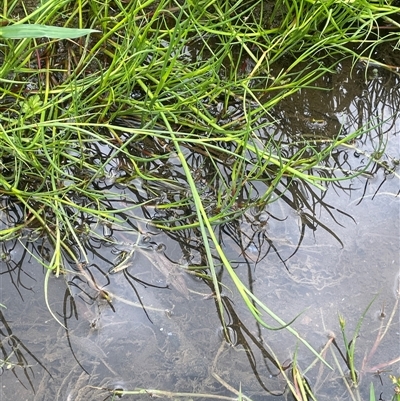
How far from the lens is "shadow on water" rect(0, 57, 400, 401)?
3.01ft

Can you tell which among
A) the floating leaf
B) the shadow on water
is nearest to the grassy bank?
the shadow on water

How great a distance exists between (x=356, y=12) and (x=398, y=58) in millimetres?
216

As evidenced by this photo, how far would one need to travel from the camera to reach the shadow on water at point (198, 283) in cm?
92

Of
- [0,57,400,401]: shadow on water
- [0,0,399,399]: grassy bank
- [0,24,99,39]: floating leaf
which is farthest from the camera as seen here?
[0,0,399,399]: grassy bank

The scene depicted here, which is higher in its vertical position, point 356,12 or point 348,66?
point 356,12

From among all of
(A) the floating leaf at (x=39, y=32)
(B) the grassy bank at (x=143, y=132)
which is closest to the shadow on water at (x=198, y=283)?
(B) the grassy bank at (x=143, y=132)

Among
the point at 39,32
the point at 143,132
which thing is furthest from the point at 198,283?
the point at 39,32

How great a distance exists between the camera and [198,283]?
1.01 meters

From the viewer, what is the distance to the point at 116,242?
3.46 ft

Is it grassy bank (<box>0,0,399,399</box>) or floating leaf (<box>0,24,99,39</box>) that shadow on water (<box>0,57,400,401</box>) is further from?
floating leaf (<box>0,24,99,39</box>)

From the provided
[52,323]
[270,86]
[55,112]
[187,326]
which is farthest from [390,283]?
[55,112]

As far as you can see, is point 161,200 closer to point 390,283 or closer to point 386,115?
point 390,283

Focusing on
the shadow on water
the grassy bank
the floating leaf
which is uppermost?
the floating leaf

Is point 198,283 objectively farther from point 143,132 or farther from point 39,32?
point 39,32
